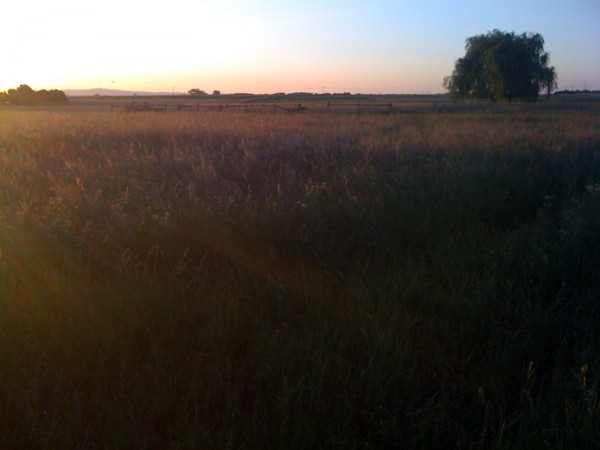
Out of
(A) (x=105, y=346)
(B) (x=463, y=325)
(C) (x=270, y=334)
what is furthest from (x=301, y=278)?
(A) (x=105, y=346)

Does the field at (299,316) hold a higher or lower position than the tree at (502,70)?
lower

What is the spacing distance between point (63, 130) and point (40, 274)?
12.2m

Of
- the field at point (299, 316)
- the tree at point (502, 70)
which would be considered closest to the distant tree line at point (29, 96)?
the tree at point (502, 70)

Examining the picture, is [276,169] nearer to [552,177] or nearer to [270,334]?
[552,177]

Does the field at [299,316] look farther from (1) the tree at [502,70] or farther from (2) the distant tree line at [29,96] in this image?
(2) the distant tree line at [29,96]

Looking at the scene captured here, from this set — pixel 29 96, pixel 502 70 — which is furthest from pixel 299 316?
pixel 29 96

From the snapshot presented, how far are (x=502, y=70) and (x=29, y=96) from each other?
184 feet

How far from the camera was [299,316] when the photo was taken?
4.31m

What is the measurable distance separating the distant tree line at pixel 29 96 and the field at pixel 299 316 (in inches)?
2785

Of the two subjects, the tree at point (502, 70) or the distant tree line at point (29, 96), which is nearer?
the tree at point (502, 70)

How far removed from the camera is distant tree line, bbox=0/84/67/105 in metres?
70.6

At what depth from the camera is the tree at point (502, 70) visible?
52562 millimetres

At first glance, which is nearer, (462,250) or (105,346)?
(105,346)

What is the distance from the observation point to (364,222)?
6.41 meters
